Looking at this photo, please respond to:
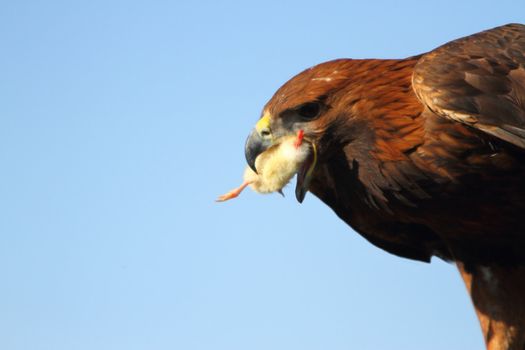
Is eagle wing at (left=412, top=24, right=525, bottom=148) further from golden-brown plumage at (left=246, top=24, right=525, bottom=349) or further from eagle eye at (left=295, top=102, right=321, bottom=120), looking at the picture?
eagle eye at (left=295, top=102, right=321, bottom=120)

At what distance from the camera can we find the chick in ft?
19.3

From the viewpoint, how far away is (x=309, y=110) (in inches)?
235

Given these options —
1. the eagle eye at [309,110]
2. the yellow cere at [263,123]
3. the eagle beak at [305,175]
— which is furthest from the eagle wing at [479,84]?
the yellow cere at [263,123]

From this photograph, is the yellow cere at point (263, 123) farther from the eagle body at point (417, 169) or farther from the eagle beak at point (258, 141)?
the eagle body at point (417, 169)

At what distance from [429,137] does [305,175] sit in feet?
2.40

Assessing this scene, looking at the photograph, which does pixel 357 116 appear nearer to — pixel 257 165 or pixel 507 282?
pixel 257 165

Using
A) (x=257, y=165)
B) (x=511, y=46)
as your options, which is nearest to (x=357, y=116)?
(x=257, y=165)

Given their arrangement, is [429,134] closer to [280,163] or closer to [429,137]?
[429,137]

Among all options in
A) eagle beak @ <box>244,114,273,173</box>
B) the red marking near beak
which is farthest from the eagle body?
eagle beak @ <box>244,114,273,173</box>

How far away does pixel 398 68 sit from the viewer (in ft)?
20.0

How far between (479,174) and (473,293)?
1.13 meters

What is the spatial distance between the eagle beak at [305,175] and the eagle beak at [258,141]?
23 cm

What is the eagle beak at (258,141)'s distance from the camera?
19.6 feet

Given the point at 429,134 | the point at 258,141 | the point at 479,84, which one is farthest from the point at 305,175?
the point at 479,84
